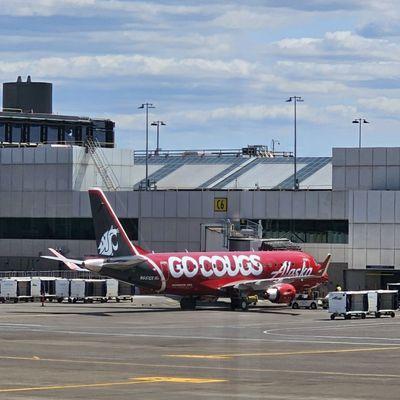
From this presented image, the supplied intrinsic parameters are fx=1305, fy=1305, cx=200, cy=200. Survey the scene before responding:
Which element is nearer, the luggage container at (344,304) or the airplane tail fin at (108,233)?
the luggage container at (344,304)

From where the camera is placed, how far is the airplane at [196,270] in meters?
98.2

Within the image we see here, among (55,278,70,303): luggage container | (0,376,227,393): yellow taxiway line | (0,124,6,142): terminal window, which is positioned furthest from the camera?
(0,124,6,142): terminal window

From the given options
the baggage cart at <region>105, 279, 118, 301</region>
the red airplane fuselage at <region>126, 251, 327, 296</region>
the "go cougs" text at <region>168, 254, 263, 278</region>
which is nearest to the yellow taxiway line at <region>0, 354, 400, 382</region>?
the red airplane fuselage at <region>126, 251, 327, 296</region>

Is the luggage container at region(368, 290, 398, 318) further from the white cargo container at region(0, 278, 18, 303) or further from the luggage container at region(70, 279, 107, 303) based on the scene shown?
the white cargo container at region(0, 278, 18, 303)

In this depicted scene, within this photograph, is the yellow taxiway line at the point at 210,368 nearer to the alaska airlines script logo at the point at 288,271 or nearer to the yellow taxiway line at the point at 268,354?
the yellow taxiway line at the point at 268,354

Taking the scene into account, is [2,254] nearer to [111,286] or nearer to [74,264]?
[111,286]

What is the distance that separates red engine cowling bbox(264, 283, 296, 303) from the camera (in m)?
103

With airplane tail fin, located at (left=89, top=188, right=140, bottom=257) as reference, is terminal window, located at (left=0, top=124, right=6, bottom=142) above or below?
above

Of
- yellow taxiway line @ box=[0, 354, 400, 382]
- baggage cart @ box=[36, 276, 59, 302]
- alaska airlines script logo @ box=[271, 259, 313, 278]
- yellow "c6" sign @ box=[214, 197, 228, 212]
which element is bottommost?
yellow taxiway line @ box=[0, 354, 400, 382]

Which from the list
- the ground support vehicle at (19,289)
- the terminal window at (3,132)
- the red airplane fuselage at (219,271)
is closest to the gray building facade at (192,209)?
the red airplane fuselage at (219,271)

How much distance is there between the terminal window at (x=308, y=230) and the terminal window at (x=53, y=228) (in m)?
14.6

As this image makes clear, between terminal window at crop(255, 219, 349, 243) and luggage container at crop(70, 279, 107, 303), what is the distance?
17.6m

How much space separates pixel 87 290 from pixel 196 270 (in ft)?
52.8

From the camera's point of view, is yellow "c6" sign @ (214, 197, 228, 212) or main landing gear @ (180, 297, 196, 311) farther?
yellow "c6" sign @ (214, 197, 228, 212)
